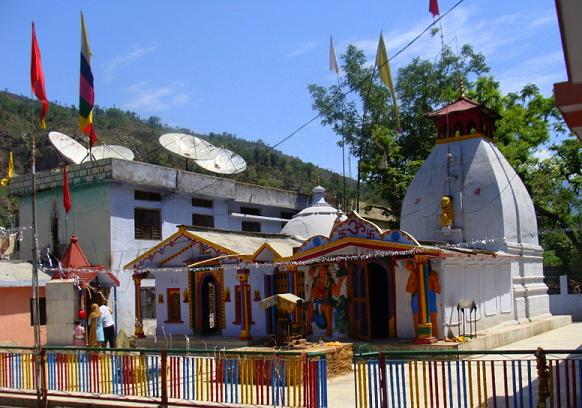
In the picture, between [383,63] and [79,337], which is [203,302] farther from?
[383,63]

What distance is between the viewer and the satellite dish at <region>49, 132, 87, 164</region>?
1235 inches

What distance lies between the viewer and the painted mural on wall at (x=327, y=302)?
65.4 ft

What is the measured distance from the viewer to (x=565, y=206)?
111 feet

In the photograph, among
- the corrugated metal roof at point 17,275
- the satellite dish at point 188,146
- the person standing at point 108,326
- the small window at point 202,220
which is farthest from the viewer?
the small window at point 202,220

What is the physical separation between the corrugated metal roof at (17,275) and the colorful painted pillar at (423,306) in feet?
45.7

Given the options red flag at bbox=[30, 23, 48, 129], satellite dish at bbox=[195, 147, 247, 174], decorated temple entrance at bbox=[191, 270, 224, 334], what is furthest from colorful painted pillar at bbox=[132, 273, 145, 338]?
satellite dish at bbox=[195, 147, 247, 174]

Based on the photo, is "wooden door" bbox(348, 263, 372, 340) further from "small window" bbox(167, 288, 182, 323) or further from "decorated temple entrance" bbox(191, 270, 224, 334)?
"small window" bbox(167, 288, 182, 323)

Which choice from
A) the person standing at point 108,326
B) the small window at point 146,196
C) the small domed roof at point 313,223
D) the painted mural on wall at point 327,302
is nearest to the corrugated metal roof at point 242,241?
the painted mural on wall at point 327,302

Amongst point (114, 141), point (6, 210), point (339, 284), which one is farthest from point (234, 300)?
point (114, 141)

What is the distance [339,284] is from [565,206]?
18637mm

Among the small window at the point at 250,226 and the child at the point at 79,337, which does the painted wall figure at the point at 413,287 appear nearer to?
the child at the point at 79,337

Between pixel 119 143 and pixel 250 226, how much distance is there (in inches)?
1619

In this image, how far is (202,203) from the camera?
114 feet

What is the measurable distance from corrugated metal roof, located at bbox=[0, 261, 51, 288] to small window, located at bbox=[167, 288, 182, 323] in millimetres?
4679
